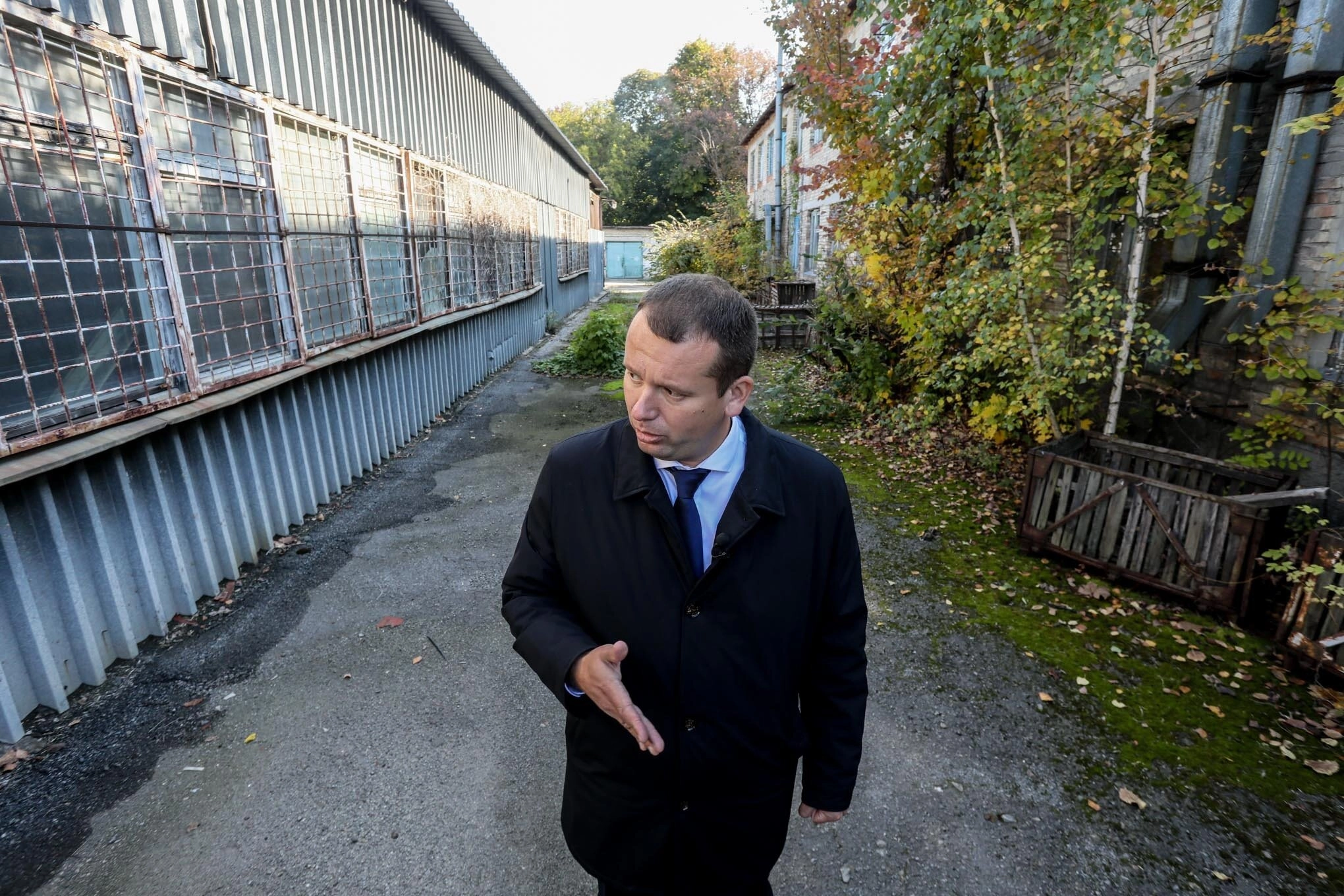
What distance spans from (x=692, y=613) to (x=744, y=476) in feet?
1.10

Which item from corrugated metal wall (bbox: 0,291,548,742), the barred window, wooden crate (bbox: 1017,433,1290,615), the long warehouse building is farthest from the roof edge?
wooden crate (bbox: 1017,433,1290,615)

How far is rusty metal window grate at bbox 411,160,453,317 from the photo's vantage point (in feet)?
27.2

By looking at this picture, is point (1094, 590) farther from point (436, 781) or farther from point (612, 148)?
point (612, 148)

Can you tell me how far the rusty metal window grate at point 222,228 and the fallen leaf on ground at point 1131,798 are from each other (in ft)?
17.9

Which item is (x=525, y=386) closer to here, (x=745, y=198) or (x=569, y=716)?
(x=569, y=716)

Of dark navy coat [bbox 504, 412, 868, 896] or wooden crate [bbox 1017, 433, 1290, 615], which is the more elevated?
dark navy coat [bbox 504, 412, 868, 896]

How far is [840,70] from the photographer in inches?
282

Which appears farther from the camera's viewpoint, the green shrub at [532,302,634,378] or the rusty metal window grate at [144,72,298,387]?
the green shrub at [532,302,634,378]

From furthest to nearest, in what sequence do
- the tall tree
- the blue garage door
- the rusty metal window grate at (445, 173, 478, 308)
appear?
1. the tall tree
2. the blue garage door
3. the rusty metal window grate at (445, 173, 478, 308)

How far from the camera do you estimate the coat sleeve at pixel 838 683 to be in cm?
170

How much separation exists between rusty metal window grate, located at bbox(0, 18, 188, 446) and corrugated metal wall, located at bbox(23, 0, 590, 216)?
37cm

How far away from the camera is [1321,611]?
3.47 m

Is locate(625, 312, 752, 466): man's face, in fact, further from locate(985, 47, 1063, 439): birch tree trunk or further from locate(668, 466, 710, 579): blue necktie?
locate(985, 47, 1063, 439): birch tree trunk

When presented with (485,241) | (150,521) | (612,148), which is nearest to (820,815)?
(150,521)
